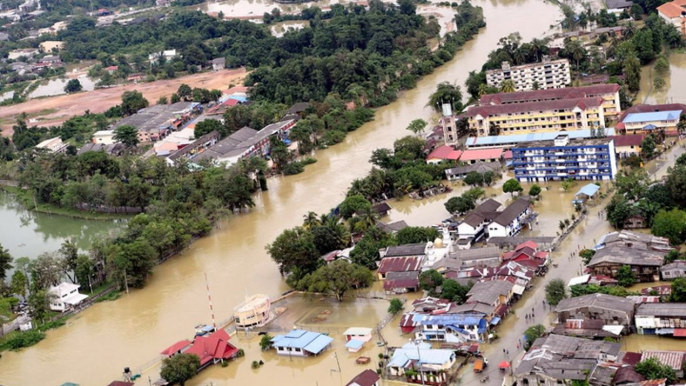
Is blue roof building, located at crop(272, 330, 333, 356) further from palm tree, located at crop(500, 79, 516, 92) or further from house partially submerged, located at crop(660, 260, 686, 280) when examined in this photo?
palm tree, located at crop(500, 79, 516, 92)

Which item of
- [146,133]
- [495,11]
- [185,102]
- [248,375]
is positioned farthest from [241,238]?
[495,11]

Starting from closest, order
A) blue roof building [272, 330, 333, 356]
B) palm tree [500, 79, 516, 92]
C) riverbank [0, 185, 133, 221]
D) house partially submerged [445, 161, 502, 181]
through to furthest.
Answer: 1. blue roof building [272, 330, 333, 356]
2. house partially submerged [445, 161, 502, 181]
3. riverbank [0, 185, 133, 221]
4. palm tree [500, 79, 516, 92]

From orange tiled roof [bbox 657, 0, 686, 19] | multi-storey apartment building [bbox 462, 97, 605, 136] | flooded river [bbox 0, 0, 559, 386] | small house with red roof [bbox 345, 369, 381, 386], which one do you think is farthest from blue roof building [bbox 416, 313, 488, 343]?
orange tiled roof [bbox 657, 0, 686, 19]

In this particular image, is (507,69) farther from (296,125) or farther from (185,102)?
(185,102)

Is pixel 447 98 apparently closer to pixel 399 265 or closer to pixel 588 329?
pixel 399 265

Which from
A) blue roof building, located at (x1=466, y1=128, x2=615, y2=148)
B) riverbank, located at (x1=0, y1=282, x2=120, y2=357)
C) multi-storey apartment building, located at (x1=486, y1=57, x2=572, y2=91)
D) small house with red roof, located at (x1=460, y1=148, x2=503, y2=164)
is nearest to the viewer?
riverbank, located at (x1=0, y1=282, x2=120, y2=357)


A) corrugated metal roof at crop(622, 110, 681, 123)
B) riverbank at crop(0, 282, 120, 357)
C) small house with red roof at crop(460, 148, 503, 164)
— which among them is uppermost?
corrugated metal roof at crop(622, 110, 681, 123)

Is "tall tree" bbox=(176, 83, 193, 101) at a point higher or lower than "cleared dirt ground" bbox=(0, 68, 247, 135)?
higher
